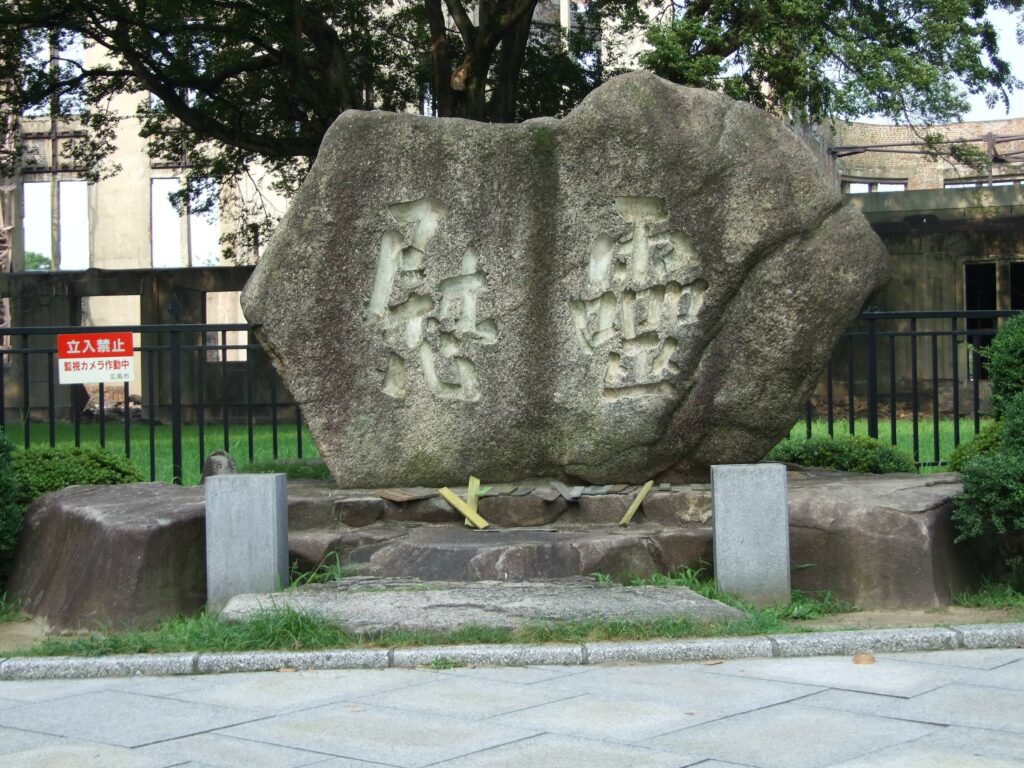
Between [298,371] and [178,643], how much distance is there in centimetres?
211

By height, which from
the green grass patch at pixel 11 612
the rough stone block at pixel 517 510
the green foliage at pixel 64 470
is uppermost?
the green foliage at pixel 64 470

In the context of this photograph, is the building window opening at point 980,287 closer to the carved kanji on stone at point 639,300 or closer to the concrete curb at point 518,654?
the carved kanji on stone at point 639,300

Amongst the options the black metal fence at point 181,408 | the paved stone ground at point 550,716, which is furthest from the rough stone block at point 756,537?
the black metal fence at point 181,408

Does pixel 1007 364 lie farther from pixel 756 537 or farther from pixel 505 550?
pixel 505 550

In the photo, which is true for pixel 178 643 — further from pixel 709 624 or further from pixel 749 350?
pixel 749 350

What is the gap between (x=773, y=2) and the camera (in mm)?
13734

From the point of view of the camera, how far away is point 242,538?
6.22 meters

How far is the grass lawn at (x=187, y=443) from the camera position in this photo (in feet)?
40.0

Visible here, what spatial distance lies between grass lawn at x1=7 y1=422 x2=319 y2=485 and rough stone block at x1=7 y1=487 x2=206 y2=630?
1.33 metres

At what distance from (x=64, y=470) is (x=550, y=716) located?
4.52 metres

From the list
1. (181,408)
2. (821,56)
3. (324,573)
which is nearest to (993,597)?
(324,573)

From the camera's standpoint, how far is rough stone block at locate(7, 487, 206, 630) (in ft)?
20.6

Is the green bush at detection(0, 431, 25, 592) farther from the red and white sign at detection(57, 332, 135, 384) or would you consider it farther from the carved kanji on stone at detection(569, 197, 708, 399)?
the carved kanji on stone at detection(569, 197, 708, 399)

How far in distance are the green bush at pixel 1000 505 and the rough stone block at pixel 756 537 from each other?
0.93 metres
